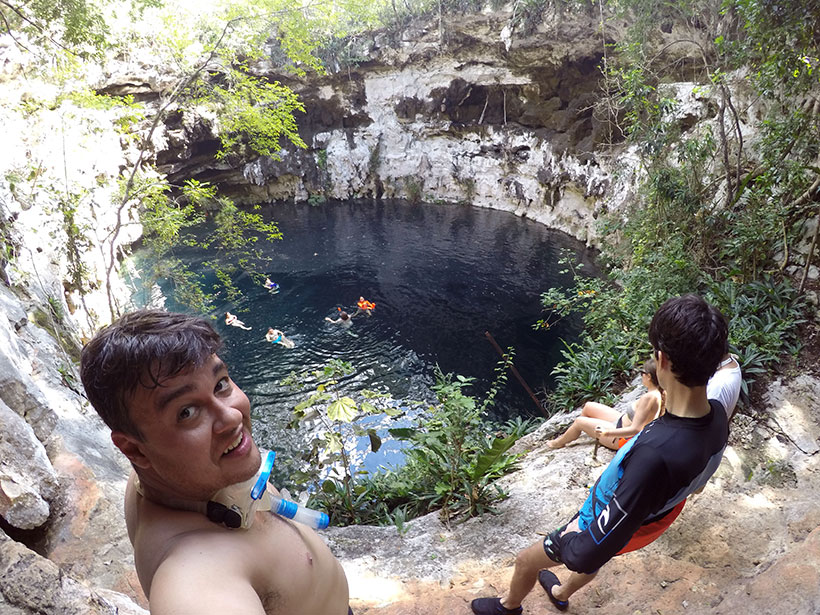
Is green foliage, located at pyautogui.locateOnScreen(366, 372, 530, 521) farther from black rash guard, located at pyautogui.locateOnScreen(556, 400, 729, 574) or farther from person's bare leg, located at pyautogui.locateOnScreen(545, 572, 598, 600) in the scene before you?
black rash guard, located at pyautogui.locateOnScreen(556, 400, 729, 574)

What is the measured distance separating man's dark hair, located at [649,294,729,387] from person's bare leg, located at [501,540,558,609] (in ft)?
3.87

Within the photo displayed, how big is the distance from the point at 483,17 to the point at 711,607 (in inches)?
1005

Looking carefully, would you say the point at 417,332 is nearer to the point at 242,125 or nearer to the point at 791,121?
the point at 242,125

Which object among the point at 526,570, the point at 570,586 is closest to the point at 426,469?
the point at 570,586

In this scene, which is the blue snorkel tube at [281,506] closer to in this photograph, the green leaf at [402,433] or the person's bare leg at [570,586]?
the person's bare leg at [570,586]

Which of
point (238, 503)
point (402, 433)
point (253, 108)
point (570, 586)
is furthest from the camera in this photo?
point (253, 108)

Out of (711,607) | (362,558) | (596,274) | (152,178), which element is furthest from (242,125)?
(596,274)

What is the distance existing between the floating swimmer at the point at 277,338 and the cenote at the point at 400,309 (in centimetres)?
18

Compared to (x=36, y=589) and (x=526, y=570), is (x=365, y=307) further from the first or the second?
(x=36, y=589)

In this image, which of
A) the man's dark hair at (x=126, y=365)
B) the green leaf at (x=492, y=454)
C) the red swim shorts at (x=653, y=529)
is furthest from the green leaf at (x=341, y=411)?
the man's dark hair at (x=126, y=365)

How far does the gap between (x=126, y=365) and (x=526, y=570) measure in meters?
2.33

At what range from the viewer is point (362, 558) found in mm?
3615

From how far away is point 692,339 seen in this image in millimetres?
1802

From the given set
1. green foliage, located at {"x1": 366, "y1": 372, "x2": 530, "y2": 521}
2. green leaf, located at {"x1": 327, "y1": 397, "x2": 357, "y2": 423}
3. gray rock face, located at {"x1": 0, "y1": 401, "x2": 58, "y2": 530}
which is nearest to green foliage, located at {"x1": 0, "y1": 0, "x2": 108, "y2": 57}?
gray rock face, located at {"x1": 0, "y1": 401, "x2": 58, "y2": 530}
